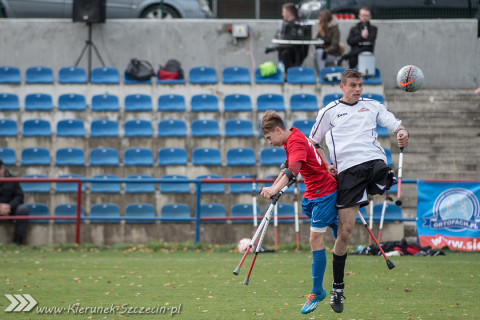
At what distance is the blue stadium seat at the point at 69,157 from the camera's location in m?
16.7

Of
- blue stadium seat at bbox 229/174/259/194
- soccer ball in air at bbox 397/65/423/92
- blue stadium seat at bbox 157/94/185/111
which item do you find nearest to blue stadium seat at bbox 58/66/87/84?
blue stadium seat at bbox 157/94/185/111

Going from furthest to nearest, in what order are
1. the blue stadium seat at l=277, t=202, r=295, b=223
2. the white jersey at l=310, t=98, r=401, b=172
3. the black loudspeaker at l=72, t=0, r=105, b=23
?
the black loudspeaker at l=72, t=0, r=105, b=23
the blue stadium seat at l=277, t=202, r=295, b=223
the white jersey at l=310, t=98, r=401, b=172

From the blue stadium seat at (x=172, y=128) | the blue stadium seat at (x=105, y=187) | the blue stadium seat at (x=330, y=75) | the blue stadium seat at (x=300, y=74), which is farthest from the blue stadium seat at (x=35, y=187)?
the blue stadium seat at (x=330, y=75)

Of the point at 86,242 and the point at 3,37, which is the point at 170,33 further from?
the point at 86,242

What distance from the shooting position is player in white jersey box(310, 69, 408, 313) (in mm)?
7664

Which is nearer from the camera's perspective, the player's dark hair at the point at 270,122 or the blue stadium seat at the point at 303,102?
the player's dark hair at the point at 270,122

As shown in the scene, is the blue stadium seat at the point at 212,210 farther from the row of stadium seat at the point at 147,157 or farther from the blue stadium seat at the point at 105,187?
the blue stadium seat at the point at 105,187

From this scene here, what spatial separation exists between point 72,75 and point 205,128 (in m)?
4.38

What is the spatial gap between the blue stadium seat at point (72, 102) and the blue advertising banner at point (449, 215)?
885cm

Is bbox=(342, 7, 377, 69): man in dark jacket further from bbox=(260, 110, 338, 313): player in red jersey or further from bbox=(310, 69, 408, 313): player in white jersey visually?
bbox=(260, 110, 338, 313): player in red jersey

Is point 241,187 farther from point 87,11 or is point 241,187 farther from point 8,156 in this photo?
point 87,11

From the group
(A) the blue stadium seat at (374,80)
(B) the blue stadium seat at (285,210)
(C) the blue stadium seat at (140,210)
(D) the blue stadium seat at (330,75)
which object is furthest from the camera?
(A) the blue stadium seat at (374,80)

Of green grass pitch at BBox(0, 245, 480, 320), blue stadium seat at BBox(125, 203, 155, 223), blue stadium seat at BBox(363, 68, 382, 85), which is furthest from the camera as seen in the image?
blue stadium seat at BBox(363, 68, 382, 85)

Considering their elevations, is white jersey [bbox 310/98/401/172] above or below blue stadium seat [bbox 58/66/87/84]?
below
